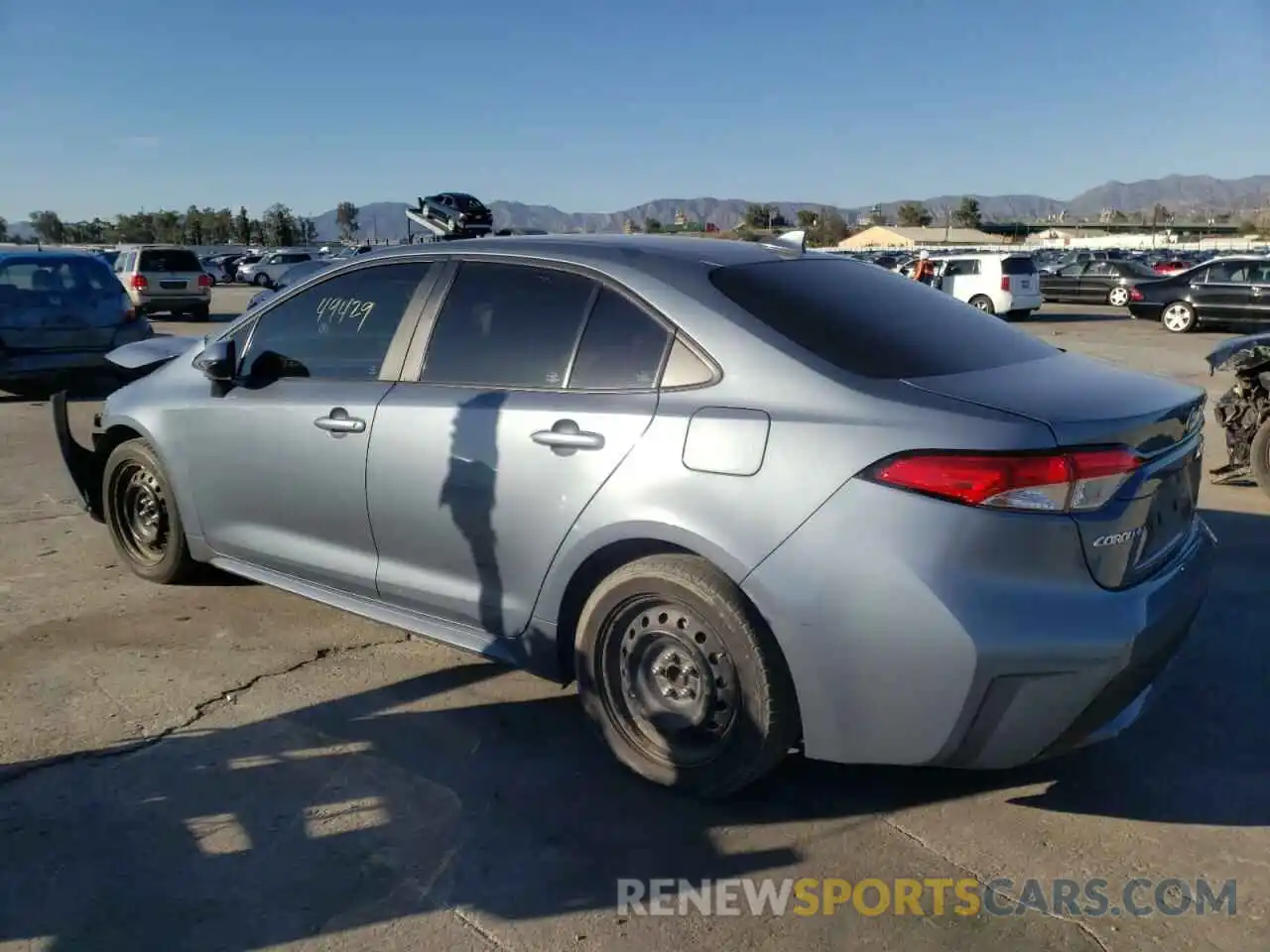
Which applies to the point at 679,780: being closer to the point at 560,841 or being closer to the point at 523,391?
the point at 560,841

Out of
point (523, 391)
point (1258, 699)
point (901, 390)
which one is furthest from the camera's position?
point (1258, 699)

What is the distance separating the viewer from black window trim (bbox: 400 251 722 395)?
10.8 feet

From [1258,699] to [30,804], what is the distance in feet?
13.9

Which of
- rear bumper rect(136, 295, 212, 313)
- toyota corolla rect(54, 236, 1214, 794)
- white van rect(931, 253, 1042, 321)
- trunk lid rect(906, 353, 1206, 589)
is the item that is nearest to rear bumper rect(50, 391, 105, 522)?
toyota corolla rect(54, 236, 1214, 794)

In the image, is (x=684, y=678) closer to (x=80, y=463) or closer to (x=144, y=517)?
(x=144, y=517)

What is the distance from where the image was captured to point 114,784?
3369 millimetres

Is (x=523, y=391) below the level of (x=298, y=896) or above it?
above

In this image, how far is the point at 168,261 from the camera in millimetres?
23531

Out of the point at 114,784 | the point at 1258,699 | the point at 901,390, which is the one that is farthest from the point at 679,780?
the point at 1258,699

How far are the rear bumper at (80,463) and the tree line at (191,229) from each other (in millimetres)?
86021

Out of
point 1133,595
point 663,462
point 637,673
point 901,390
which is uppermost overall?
point 901,390

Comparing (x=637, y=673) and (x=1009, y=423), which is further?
(x=637, y=673)

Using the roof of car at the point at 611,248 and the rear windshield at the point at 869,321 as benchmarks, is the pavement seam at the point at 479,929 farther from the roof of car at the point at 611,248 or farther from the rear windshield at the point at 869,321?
the roof of car at the point at 611,248

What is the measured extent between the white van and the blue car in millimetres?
18875
